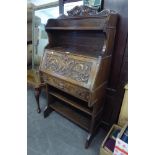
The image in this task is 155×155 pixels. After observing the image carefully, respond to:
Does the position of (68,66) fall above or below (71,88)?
above

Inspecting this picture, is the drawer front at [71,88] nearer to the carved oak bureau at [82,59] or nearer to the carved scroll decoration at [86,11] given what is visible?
the carved oak bureau at [82,59]

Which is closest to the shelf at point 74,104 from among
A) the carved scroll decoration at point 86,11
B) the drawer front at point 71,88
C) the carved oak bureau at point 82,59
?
the carved oak bureau at point 82,59

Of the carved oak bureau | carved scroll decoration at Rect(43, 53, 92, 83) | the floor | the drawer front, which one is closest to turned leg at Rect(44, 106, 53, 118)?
the floor

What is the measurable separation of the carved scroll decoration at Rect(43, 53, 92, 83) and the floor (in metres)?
0.83

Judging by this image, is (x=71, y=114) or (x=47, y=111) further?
(x=47, y=111)

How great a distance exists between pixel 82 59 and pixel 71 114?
3.02 feet

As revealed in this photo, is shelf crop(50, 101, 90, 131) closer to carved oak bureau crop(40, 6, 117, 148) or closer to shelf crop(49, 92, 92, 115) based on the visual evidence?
carved oak bureau crop(40, 6, 117, 148)

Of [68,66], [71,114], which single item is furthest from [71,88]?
[71,114]

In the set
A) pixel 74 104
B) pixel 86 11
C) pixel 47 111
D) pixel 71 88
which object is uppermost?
pixel 86 11

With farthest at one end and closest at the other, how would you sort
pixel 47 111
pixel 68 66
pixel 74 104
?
pixel 47 111, pixel 74 104, pixel 68 66

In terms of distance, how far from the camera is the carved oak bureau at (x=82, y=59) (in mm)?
1359

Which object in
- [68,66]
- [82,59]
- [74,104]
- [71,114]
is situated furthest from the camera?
[71,114]

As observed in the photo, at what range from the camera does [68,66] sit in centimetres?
156

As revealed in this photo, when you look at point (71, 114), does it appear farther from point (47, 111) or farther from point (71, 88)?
point (71, 88)
